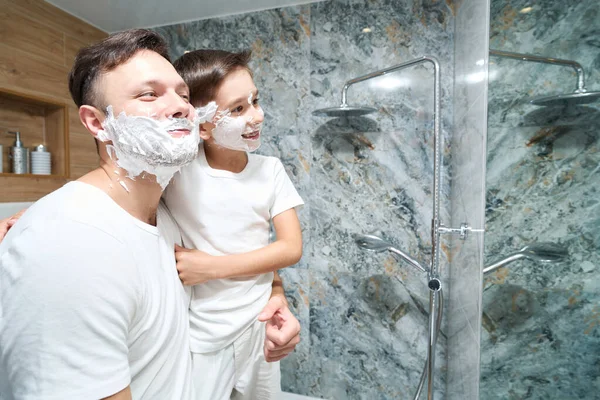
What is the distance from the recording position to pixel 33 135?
1.38 meters

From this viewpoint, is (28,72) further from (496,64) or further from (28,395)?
(496,64)

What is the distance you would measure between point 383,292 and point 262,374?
2.59ft

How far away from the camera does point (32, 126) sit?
4.50ft

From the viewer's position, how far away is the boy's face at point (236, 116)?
690 millimetres

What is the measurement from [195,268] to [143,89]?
345mm

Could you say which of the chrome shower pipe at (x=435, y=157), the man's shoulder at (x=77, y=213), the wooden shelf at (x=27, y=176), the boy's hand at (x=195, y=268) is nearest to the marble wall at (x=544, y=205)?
the chrome shower pipe at (x=435, y=157)

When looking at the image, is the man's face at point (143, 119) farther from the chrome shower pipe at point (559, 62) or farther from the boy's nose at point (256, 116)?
the chrome shower pipe at point (559, 62)

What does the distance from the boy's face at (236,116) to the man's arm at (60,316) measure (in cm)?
33

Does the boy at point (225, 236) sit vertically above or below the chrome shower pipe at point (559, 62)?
below

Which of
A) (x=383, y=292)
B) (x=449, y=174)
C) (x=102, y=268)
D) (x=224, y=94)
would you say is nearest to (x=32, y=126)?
(x=224, y=94)

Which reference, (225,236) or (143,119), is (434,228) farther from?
(143,119)

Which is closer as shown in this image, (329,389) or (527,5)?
(527,5)

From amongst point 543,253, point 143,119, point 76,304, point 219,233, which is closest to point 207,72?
point 143,119

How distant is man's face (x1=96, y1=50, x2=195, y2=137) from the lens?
21.0 inches
